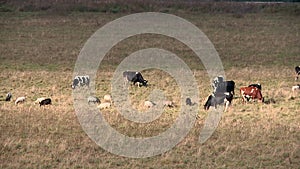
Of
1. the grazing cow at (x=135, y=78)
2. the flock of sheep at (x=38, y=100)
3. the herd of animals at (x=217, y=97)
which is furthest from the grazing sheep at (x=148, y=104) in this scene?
the grazing cow at (x=135, y=78)

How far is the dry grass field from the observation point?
547 inches

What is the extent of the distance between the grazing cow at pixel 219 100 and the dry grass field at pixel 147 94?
0.88 feet

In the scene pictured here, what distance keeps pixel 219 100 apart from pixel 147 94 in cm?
304

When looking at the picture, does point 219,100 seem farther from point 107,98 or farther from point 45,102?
point 45,102

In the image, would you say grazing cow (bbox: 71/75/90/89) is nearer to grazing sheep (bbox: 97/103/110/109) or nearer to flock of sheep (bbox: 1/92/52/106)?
flock of sheep (bbox: 1/92/52/106)

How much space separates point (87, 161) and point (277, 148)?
4068 millimetres

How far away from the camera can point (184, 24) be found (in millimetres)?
39562

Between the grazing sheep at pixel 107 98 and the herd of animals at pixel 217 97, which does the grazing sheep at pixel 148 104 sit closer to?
the herd of animals at pixel 217 97

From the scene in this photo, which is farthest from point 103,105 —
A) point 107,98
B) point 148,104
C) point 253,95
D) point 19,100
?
point 253,95

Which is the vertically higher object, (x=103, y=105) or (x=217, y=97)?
(x=217, y=97)

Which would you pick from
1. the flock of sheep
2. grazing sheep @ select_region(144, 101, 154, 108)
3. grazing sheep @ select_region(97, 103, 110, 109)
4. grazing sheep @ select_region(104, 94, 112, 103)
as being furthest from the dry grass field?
grazing sheep @ select_region(104, 94, 112, 103)

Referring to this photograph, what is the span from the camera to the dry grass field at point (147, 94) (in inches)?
547

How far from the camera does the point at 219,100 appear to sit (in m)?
18.6

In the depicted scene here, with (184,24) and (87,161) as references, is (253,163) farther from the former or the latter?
(184,24)
